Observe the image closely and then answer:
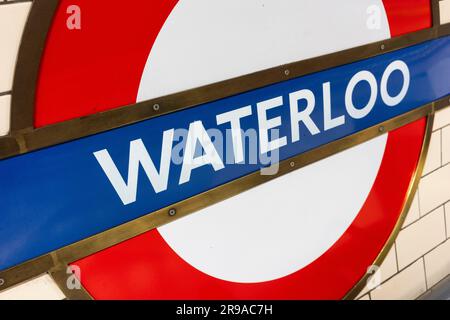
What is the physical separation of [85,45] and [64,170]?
250 mm

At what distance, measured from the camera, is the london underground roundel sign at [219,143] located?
988mm

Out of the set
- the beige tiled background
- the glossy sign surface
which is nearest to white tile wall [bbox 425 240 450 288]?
the beige tiled background

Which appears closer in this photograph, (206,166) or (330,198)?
(206,166)

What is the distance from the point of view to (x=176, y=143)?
116 centimetres

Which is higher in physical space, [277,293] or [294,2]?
[294,2]

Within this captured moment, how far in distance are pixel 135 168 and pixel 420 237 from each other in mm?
1270

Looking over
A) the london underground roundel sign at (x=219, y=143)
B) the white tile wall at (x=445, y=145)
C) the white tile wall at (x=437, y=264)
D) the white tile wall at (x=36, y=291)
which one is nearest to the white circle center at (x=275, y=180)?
the london underground roundel sign at (x=219, y=143)

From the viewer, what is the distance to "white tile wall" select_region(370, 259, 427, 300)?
5.88ft

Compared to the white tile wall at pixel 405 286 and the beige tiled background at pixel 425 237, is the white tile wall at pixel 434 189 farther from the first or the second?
the white tile wall at pixel 405 286

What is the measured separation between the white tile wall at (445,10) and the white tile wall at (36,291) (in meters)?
1.51

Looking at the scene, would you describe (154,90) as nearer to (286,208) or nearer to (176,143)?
(176,143)

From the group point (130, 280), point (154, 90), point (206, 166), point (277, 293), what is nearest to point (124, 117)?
point (154, 90)

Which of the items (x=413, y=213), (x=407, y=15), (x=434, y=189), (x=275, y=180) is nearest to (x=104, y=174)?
(x=275, y=180)

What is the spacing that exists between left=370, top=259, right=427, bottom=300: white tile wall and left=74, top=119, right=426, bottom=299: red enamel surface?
0.15 metres
